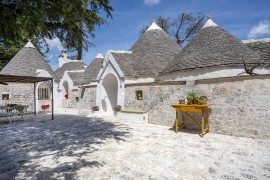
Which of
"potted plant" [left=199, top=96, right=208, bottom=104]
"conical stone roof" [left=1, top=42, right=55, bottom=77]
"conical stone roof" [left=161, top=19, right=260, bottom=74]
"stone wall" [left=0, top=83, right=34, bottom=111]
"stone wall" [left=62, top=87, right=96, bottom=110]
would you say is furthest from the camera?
"conical stone roof" [left=1, top=42, right=55, bottom=77]

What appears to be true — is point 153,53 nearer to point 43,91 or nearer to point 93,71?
point 93,71

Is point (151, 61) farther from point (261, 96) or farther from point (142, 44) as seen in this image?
point (261, 96)

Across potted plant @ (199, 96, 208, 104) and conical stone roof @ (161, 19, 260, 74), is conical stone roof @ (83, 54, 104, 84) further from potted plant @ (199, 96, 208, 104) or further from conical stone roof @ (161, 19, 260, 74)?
potted plant @ (199, 96, 208, 104)

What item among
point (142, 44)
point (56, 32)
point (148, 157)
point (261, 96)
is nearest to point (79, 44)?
point (56, 32)

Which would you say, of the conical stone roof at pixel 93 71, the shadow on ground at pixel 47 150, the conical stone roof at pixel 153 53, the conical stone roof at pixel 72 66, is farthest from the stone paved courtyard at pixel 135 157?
the conical stone roof at pixel 72 66

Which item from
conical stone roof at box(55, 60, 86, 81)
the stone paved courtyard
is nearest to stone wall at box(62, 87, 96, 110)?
the stone paved courtyard

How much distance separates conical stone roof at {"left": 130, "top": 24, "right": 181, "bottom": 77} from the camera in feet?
48.8

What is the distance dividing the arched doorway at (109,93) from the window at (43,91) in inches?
338

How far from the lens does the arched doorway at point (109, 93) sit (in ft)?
53.9

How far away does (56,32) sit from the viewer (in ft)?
19.6

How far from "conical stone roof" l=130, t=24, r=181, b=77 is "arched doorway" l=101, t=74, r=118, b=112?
106 inches

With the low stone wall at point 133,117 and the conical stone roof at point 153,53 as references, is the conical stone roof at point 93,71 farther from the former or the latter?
the low stone wall at point 133,117

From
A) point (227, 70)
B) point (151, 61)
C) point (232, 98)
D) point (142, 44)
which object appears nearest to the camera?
point (232, 98)

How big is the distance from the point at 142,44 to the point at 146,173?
47.1 ft
